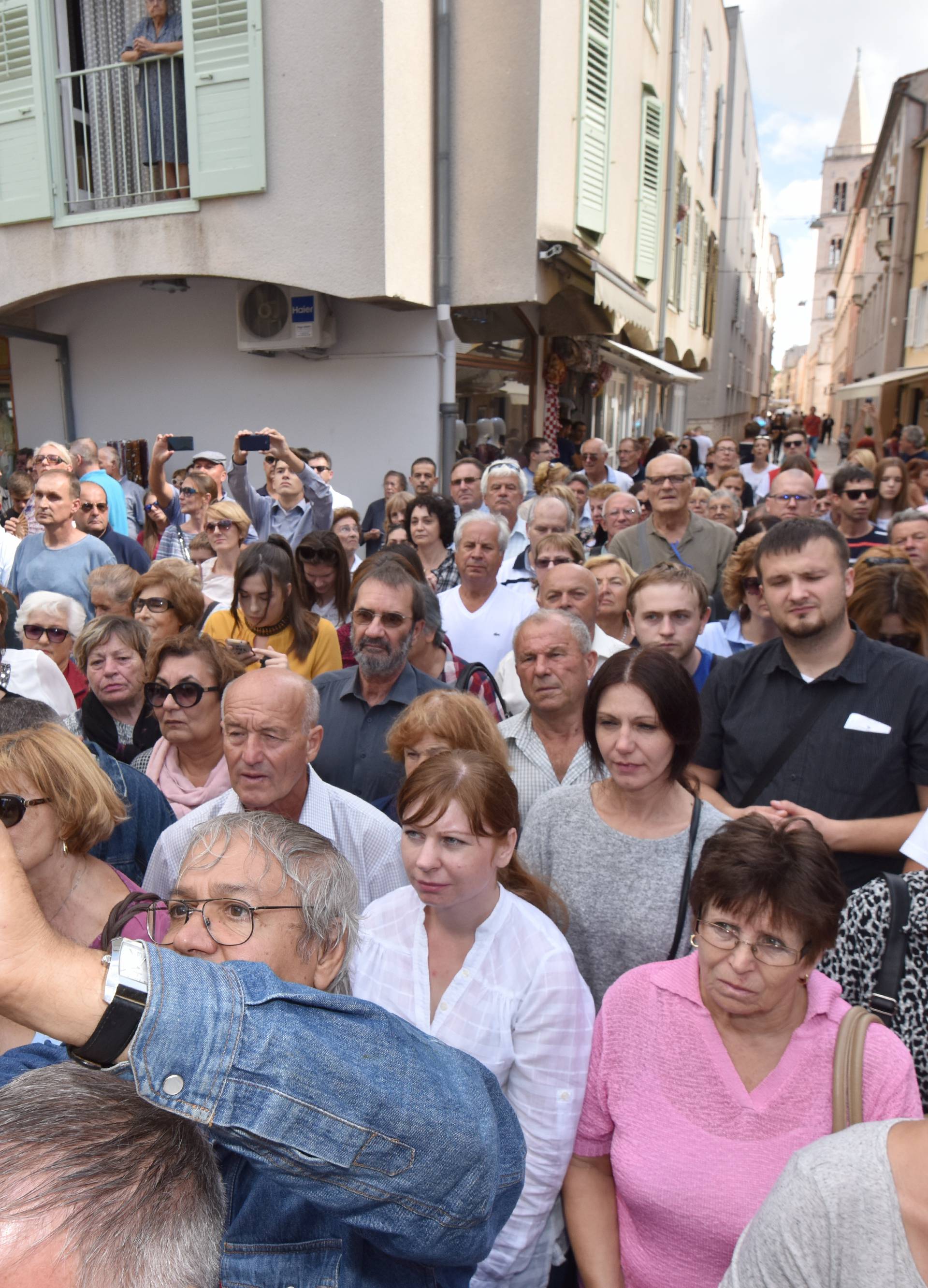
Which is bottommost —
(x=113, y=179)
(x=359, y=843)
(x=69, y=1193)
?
(x=359, y=843)

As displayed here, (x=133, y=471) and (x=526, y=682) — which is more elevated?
(x=133, y=471)

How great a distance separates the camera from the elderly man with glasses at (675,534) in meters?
5.54

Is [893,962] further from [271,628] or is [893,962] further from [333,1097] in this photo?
[271,628]

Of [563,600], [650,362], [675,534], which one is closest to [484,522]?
[563,600]

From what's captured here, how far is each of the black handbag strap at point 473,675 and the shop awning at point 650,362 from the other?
1156 centimetres

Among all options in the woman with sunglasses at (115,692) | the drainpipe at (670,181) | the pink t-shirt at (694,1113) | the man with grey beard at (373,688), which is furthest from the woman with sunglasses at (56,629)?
the drainpipe at (670,181)

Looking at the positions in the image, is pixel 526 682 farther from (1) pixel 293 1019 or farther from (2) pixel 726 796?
(1) pixel 293 1019

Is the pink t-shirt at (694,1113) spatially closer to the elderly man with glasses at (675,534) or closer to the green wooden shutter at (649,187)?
the elderly man with glasses at (675,534)

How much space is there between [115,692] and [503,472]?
13.2ft

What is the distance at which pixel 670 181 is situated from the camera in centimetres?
1628

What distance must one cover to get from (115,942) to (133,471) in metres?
11.2

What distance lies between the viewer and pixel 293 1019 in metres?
0.89

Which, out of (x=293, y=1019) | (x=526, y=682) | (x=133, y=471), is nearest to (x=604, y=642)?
(x=526, y=682)

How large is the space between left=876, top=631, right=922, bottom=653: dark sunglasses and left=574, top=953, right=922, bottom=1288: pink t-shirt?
6.13ft
